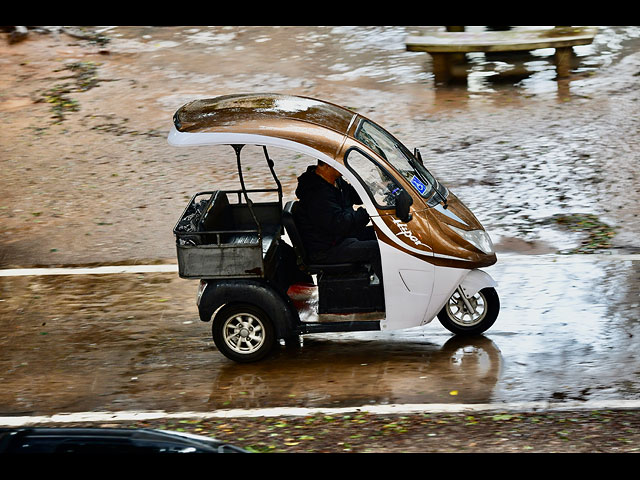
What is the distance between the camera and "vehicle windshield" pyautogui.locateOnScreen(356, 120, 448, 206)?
8.54m

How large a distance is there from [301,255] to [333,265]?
309 millimetres

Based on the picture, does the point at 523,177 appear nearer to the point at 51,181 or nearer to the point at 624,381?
the point at 624,381

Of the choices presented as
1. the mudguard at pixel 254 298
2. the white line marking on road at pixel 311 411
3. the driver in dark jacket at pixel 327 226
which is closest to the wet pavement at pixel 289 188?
the white line marking on road at pixel 311 411

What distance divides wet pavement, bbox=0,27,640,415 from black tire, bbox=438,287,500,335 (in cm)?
15

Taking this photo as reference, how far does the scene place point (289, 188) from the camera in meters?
13.0

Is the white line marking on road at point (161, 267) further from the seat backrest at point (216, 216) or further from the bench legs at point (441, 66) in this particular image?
the bench legs at point (441, 66)

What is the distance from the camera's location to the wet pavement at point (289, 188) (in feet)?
27.4

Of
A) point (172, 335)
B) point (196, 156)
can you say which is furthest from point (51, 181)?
point (172, 335)

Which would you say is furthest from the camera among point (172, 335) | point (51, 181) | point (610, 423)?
point (51, 181)

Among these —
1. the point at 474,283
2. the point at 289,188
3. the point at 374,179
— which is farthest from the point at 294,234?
the point at 289,188

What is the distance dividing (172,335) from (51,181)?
5526 millimetres

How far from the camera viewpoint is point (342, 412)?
25.4ft

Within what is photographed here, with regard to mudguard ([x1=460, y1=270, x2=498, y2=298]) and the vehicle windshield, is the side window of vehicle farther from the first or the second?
mudguard ([x1=460, y1=270, x2=498, y2=298])

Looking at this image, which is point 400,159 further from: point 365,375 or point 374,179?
point 365,375
